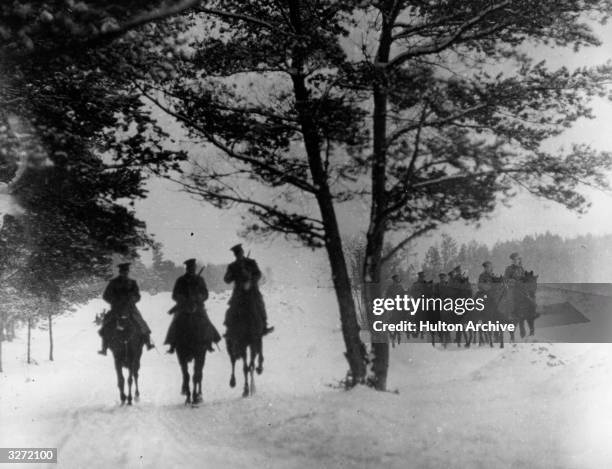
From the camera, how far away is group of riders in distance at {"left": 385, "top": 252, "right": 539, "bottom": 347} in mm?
5402

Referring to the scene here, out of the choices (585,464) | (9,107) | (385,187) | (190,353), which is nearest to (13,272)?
(9,107)

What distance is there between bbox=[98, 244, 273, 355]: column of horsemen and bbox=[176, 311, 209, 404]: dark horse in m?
0.01

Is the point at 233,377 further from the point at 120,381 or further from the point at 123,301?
the point at 123,301

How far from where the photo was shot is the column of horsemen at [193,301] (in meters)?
5.14

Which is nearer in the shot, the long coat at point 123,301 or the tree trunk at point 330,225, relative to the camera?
the long coat at point 123,301

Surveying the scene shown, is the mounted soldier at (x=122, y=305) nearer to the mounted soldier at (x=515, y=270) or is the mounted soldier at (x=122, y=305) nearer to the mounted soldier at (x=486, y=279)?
the mounted soldier at (x=486, y=279)

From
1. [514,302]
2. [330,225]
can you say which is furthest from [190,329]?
[514,302]

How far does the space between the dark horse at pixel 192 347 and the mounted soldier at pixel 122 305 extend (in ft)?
1.03

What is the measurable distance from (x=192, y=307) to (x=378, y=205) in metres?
2.10

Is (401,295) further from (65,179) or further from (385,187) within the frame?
(65,179)

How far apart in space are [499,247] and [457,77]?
1.81 meters

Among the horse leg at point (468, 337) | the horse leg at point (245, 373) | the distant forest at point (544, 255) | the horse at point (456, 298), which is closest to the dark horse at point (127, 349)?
the horse leg at point (245, 373)

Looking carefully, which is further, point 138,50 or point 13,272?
point 13,272

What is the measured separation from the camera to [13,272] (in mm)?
5590
